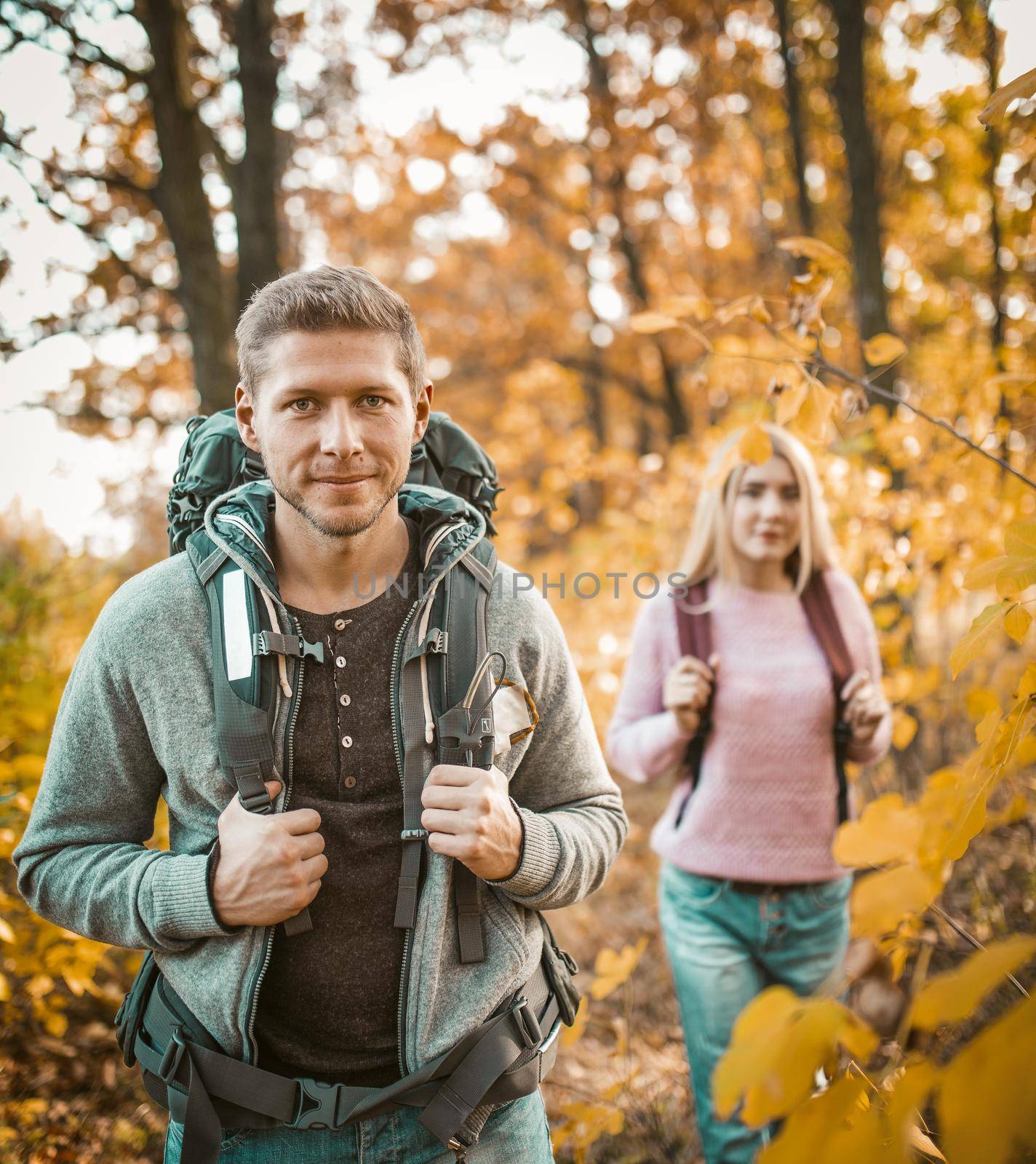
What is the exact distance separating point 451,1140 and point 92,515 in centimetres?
347

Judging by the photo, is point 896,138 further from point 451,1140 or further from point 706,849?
point 451,1140

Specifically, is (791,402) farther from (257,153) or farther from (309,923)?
(257,153)

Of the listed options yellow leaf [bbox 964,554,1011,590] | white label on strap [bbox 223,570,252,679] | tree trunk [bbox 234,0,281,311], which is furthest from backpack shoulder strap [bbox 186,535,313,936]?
tree trunk [bbox 234,0,281,311]

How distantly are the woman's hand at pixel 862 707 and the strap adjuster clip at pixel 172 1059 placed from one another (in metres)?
2.04

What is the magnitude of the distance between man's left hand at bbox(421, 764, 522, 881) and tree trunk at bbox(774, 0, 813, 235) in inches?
194

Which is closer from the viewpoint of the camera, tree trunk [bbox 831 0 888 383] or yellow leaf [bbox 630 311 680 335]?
yellow leaf [bbox 630 311 680 335]

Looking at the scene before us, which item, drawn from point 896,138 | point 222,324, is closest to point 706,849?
point 222,324

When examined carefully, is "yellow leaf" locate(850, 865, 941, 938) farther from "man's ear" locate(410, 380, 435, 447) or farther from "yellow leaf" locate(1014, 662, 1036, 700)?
"man's ear" locate(410, 380, 435, 447)

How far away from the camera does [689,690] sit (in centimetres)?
263

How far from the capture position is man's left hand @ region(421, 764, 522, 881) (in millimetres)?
1456

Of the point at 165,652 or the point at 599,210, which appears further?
the point at 599,210

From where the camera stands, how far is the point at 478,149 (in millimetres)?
10188

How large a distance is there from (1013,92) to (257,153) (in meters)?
4.00

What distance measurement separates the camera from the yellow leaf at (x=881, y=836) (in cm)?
77
